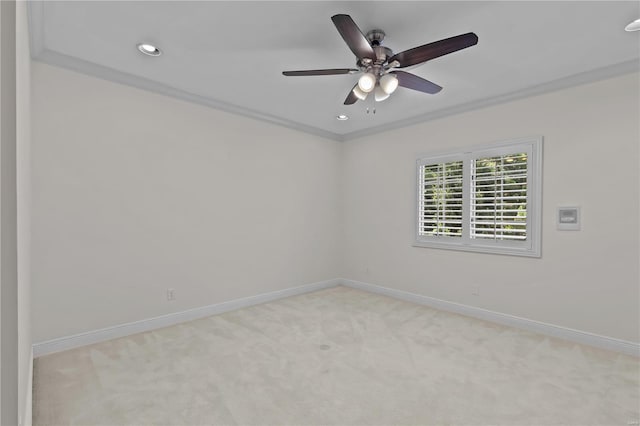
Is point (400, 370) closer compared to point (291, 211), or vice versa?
point (400, 370)

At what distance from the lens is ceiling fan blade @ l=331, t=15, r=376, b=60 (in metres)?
1.87

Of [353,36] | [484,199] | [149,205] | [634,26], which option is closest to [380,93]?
[353,36]

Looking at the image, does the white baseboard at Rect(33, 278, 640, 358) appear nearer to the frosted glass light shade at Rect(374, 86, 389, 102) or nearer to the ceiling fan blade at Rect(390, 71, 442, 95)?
the ceiling fan blade at Rect(390, 71, 442, 95)

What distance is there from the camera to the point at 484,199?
12.8 ft

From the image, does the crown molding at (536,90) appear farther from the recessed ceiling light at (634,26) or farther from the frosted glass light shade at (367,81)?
the frosted glass light shade at (367,81)

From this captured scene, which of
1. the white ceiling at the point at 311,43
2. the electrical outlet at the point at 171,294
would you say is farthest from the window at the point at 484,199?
the electrical outlet at the point at 171,294

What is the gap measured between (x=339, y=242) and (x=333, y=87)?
9.05ft

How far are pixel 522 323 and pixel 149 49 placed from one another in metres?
4.51

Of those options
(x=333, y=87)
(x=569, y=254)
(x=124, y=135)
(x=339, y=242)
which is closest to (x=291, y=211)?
(x=339, y=242)

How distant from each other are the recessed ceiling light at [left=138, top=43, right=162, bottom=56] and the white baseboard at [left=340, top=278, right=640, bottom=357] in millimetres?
4022

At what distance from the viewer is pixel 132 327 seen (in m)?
3.33

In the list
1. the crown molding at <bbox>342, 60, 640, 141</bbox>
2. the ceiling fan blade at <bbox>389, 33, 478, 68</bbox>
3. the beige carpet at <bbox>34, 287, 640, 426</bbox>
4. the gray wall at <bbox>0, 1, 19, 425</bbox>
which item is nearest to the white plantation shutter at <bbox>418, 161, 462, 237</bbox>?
the crown molding at <bbox>342, 60, 640, 141</bbox>

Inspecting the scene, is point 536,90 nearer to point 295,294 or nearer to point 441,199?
point 441,199

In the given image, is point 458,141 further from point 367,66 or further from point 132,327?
point 132,327
